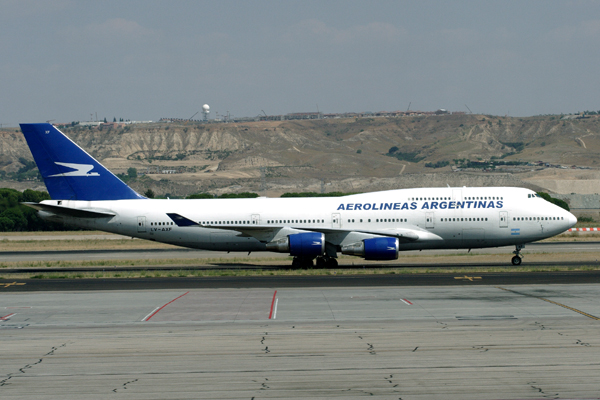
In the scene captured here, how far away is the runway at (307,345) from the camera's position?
14.6 meters

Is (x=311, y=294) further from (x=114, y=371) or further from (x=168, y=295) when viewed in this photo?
(x=114, y=371)

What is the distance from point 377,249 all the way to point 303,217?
559cm

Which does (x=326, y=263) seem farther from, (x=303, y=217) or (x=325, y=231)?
(x=303, y=217)

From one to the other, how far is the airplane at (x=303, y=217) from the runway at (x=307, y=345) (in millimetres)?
12081

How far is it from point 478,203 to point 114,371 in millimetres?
30148

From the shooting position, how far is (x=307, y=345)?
18500 mm

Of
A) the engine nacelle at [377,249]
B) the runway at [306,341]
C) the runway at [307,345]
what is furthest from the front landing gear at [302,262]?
the runway at [307,345]

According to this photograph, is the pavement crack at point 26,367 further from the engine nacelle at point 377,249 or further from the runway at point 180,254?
the runway at point 180,254

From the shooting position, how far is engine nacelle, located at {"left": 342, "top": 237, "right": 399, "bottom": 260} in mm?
38312

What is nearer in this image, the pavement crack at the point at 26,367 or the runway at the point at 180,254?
the pavement crack at the point at 26,367

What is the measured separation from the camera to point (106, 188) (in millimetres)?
42750

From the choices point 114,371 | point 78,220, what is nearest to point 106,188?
point 78,220

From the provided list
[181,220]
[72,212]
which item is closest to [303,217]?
[181,220]

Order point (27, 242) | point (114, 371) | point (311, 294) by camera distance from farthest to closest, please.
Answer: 1. point (27, 242)
2. point (311, 294)
3. point (114, 371)
